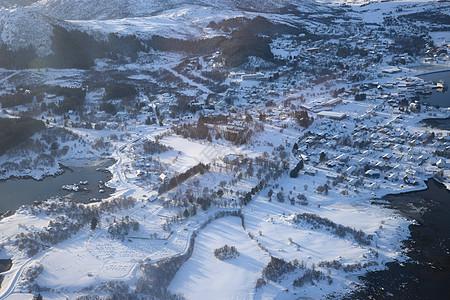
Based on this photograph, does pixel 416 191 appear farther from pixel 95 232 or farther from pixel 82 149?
pixel 82 149

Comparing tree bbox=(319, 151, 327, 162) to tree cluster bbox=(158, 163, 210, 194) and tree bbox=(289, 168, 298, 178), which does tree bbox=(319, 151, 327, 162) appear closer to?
tree bbox=(289, 168, 298, 178)

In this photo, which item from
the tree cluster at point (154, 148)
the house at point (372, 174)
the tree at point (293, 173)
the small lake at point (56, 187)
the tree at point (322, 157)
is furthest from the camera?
the tree cluster at point (154, 148)

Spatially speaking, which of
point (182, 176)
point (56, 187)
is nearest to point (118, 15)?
point (56, 187)

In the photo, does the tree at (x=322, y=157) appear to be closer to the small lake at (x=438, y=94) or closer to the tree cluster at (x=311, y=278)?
the tree cluster at (x=311, y=278)

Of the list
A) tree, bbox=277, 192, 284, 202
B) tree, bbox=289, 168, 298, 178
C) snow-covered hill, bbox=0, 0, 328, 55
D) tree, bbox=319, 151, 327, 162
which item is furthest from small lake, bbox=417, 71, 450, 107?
snow-covered hill, bbox=0, 0, 328, 55

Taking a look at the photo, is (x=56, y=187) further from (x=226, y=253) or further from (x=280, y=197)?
(x=280, y=197)

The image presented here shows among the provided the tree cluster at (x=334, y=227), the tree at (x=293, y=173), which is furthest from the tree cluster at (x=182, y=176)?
the tree cluster at (x=334, y=227)
